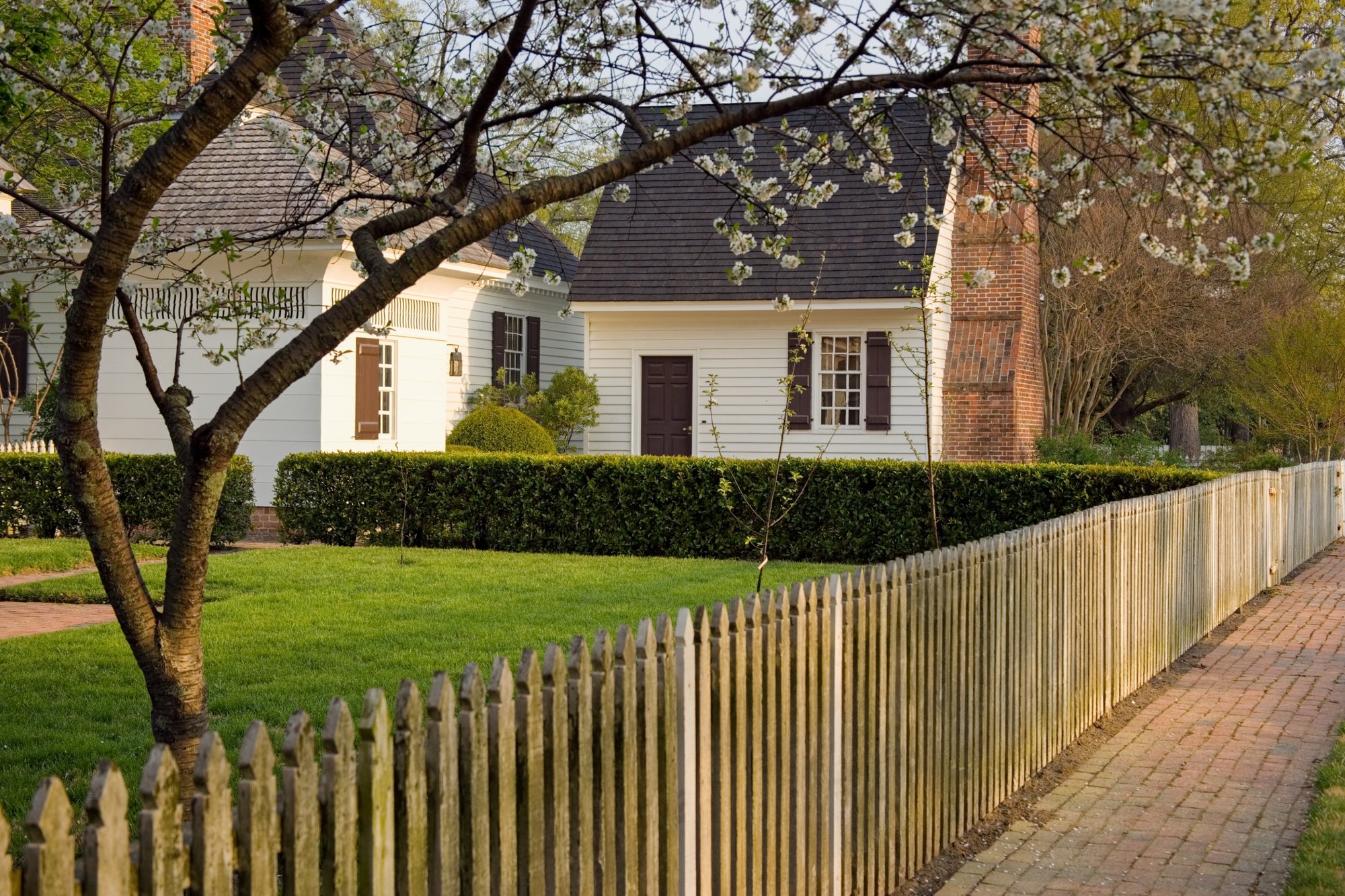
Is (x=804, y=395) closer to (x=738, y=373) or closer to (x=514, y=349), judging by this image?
(x=738, y=373)

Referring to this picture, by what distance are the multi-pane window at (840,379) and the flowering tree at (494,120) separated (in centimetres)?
1682

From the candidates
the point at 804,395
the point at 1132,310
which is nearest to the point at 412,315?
the point at 804,395

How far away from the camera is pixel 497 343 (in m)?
25.8

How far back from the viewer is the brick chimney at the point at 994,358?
78.9 ft

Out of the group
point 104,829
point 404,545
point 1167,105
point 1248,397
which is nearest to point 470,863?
point 104,829

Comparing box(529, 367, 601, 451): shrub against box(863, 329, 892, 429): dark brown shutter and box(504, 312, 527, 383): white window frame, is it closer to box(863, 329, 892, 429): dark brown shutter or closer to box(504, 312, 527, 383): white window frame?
box(504, 312, 527, 383): white window frame

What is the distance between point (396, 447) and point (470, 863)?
19342 millimetres

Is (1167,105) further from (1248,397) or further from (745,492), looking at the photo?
(1248,397)

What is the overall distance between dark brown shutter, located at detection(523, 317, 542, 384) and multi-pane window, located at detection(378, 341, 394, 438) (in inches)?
199

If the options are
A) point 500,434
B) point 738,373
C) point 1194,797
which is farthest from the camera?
point 738,373

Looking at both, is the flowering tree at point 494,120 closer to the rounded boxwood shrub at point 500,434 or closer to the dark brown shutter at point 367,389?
the dark brown shutter at point 367,389

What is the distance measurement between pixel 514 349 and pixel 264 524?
744 cm

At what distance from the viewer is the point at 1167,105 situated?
221 inches

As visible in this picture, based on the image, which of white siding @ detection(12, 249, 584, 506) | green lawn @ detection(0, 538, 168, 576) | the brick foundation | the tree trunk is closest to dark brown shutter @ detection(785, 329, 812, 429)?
white siding @ detection(12, 249, 584, 506)
